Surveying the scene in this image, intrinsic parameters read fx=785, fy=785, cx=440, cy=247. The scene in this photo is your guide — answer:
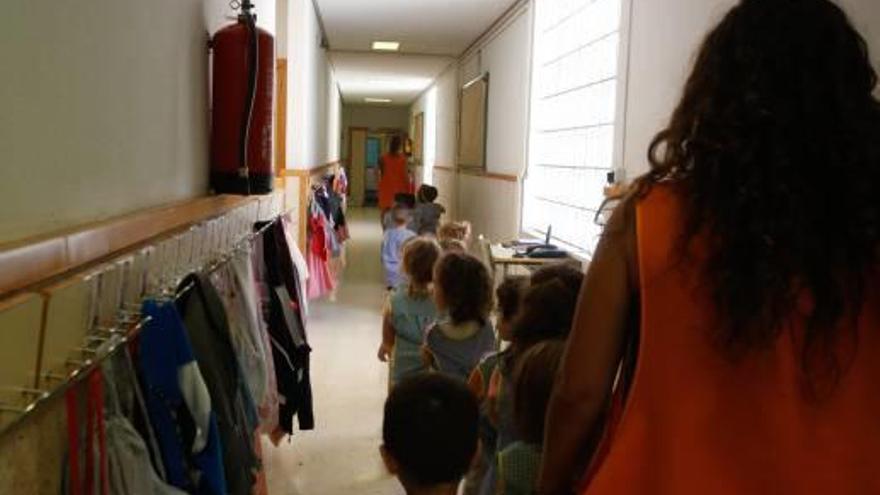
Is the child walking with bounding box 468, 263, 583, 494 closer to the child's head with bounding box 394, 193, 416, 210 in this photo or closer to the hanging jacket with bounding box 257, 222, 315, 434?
the hanging jacket with bounding box 257, 222, 315, 434

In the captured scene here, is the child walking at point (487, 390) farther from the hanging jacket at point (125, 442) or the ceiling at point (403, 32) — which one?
the ceiling at point (403, 32)

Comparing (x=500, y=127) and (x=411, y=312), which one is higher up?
(x=500, y=127)

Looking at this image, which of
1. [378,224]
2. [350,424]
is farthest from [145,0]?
[378,224]

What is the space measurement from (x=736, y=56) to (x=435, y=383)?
2.76 feet

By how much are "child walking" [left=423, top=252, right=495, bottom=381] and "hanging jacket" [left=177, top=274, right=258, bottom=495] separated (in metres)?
1.13

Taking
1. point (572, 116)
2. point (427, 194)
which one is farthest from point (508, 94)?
point (572, 116)

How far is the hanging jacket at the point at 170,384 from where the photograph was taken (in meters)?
1.17

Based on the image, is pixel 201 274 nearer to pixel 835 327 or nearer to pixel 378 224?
pixel 835 327

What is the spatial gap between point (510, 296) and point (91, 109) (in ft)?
4.35

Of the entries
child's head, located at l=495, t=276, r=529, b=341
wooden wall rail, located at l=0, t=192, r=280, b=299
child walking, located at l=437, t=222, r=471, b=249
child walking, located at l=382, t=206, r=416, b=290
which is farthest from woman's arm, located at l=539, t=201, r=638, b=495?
child walking, located at l=382, t=206, r=416, b=290

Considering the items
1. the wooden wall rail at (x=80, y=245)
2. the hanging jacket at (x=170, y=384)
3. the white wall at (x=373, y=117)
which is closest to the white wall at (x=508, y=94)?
the wooden wall rail at (x=80, y=245)

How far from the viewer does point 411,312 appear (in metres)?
2.89

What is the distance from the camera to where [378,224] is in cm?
1377

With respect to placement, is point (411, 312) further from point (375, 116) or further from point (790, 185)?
point (375, 116)
